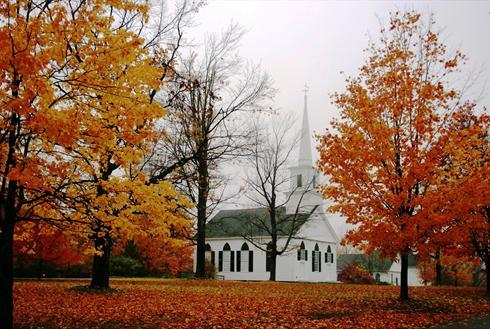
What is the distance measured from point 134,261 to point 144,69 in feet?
97.2

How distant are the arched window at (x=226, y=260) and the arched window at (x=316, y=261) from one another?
818 cm

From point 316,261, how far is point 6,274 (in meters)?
42.8

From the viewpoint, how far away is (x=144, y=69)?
1180 centimetres

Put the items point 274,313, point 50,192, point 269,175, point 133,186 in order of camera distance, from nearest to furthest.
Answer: point 50,192 < point 133,186 < point 274,313 < point 269,175

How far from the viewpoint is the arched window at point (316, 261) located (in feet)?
159

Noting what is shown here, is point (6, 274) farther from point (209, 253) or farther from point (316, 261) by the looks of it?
point (209, 253)

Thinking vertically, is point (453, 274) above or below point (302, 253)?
below

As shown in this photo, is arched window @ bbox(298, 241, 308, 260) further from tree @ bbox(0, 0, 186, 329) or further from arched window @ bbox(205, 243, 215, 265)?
tree @ bbox(0, 0, 186, 329)

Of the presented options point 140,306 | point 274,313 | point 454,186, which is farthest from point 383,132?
point 140,306

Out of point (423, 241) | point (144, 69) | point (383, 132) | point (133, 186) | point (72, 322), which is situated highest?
point (144, 69)

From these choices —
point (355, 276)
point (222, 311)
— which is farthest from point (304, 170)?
point (222, 311)

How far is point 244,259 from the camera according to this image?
158 feet

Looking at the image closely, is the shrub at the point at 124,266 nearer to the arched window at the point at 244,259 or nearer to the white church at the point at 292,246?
the white church at the point at 292,246

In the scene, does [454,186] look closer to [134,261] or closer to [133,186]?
[133,186]
